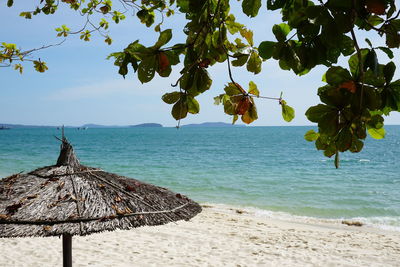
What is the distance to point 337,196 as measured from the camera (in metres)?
19.2

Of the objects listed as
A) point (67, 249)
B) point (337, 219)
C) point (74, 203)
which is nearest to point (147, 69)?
point (74, 203)

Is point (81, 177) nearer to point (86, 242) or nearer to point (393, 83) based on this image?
point (393, 83)

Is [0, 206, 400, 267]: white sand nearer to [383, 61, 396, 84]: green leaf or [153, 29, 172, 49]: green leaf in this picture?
[153, 29, 172, 49]: green leaf

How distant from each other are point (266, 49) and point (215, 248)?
8053 mm

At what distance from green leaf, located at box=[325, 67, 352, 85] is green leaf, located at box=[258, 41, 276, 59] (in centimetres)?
18

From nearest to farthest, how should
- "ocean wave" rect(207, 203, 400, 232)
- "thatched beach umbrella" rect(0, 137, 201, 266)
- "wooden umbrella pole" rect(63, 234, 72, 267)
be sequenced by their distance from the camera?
"thatched beach umbrella" rect(0, 137, 201, 266), "wooden umbrella pole" rect(63, 234, 72, 267), "ocean wave" rect(207, 203, 400, 232)

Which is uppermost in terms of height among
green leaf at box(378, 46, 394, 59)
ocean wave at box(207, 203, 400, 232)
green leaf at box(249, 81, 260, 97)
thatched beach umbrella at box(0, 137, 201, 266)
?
green leaf at box(378, 46, 394, 59)

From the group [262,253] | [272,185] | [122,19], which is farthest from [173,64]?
[272,185]

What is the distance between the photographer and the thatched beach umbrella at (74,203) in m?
3.62

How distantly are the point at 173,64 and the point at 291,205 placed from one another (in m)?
16.7

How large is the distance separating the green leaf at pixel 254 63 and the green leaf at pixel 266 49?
0.27 metres

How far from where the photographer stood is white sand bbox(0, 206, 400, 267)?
748 centimetres

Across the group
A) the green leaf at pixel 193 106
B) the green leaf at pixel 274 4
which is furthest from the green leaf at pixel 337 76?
the green leaf at pixel 193 106

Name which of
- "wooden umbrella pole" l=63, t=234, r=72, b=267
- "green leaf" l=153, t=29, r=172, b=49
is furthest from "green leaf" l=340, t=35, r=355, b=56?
"wooden umbrella pole" l=63, t=234, r=72, b=267
